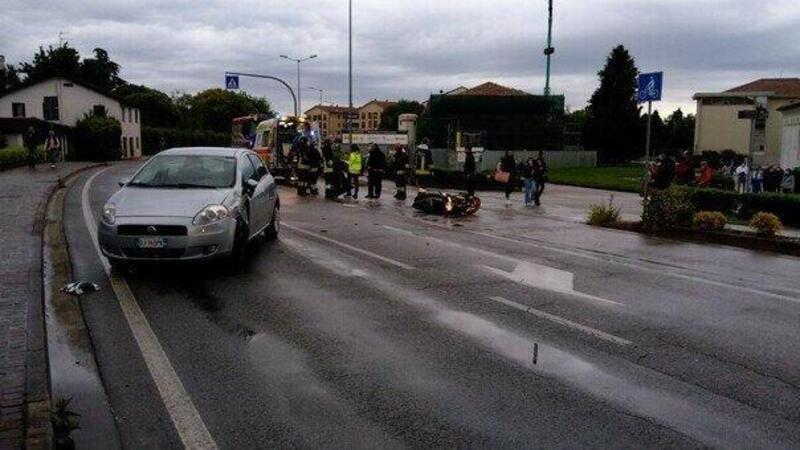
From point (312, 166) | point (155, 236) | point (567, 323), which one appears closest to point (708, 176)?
point (312, 166)

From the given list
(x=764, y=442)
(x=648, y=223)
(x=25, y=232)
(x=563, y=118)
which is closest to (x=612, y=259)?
(x=648, y=223)

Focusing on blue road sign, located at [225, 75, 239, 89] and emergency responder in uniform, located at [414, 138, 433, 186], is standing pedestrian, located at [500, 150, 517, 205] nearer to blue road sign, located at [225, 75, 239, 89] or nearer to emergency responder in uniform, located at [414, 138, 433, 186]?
emergency responder in uniform, located at [414, 138, 433, 186]

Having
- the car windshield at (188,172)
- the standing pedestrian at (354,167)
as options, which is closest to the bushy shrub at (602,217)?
the standing pedestrian at (354,167)

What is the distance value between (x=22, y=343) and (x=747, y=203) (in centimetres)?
1667

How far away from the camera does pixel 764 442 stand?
4371 millimetres

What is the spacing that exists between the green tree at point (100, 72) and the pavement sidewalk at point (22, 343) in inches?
2669

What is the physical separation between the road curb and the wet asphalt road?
0.43 metres

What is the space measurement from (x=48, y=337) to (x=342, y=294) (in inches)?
127

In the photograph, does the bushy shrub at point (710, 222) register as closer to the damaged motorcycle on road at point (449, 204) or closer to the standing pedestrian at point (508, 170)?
the damaged motorcycle on road at point (449, 204)

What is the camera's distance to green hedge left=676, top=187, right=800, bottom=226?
649 inches

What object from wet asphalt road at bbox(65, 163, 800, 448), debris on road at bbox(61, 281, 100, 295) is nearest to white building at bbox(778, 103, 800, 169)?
wet asphalt road at bbox(65, 163, 800, 448)

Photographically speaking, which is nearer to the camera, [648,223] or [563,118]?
[648,223]

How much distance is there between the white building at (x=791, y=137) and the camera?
3494 cm

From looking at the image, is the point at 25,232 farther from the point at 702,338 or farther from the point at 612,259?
the point at 702,338
